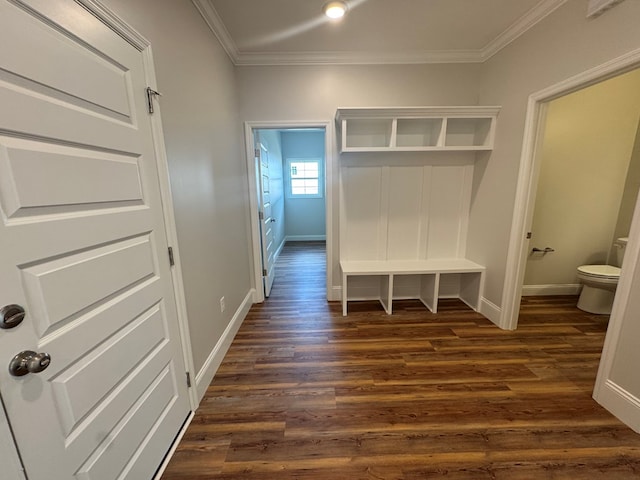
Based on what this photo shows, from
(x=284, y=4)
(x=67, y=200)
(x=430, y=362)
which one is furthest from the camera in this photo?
(x=430, y=362)

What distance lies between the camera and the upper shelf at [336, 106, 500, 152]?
2443 millimetres

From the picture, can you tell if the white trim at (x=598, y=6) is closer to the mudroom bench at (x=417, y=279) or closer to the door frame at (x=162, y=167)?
the mudroom bench at (x=417, y=279)

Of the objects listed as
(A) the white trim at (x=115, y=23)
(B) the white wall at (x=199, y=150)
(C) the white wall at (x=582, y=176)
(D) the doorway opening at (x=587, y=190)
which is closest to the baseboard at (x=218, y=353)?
(B) the white wall at (x=199, y=150)

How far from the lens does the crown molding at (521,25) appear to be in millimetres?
1851

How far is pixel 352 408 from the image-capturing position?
5.25 ft

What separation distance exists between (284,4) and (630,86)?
3.56 m

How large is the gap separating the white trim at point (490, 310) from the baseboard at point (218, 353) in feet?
8.39

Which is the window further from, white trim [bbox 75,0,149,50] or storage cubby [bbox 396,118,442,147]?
white trim [bbox 75,0,149,50]

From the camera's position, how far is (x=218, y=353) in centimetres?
197

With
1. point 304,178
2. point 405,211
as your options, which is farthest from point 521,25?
point 304,178

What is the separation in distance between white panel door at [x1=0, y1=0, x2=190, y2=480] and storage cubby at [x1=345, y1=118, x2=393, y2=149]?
6.45 feet

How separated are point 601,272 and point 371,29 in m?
3.30

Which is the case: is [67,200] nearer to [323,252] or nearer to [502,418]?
[502,418]

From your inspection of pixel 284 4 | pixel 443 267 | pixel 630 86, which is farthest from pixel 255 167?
pixel 630 86
